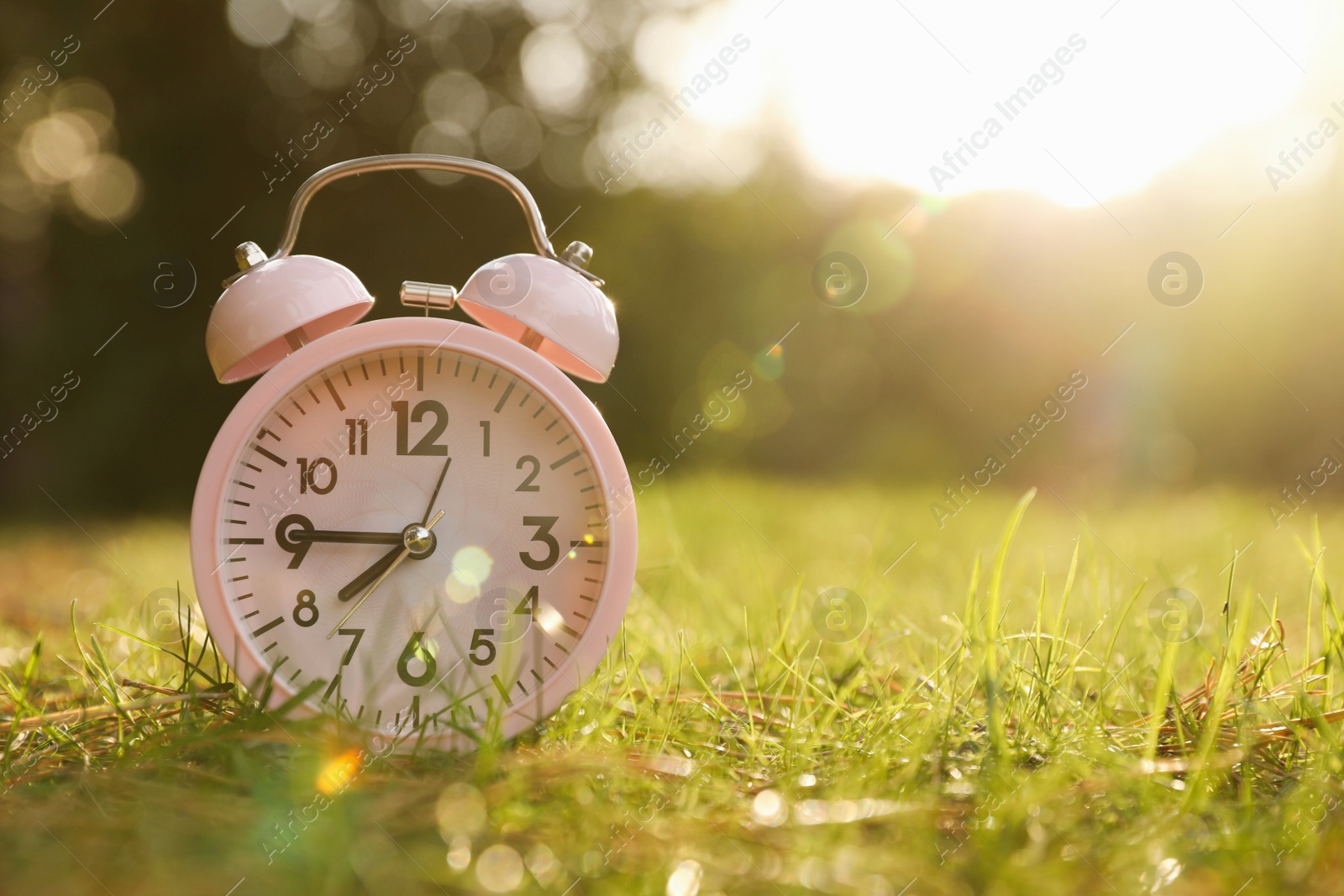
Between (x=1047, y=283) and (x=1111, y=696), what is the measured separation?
274 inches

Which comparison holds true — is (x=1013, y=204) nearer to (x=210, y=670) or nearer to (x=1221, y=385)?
(x=1221, y=385)

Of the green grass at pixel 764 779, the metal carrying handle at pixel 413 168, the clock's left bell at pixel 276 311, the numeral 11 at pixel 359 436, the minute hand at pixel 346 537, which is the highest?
the metal carrying handle at pixel 413 168

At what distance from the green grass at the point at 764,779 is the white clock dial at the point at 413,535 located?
126 mm

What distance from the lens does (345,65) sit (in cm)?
780

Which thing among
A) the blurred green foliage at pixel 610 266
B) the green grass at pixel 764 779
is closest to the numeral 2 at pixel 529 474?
the green grass at pixel 764 779

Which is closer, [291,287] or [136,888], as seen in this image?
[136,888]

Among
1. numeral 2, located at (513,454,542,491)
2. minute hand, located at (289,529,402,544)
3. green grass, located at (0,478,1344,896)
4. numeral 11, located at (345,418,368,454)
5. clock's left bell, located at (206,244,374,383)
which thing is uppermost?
clock's left bell, located at (206,244,374,383)

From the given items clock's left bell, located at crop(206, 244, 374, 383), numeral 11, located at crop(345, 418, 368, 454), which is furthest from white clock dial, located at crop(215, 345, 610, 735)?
clock's left bell, located at crop(206, 244, 374, 383)

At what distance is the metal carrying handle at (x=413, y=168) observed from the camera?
4.87 feet

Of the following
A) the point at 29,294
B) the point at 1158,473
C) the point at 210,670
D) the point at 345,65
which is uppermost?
the point at 345,65

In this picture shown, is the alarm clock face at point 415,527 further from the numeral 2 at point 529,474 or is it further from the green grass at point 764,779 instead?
the green grass at point 764,779

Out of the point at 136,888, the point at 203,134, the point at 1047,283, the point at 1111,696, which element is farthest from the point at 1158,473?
A: the point at 203,134

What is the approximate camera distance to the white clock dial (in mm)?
1360

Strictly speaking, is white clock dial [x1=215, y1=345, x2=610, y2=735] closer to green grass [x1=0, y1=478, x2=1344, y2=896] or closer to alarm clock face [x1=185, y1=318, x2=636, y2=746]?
alarm clock face [x1=185, y1=318, x2=636, y2=746]
